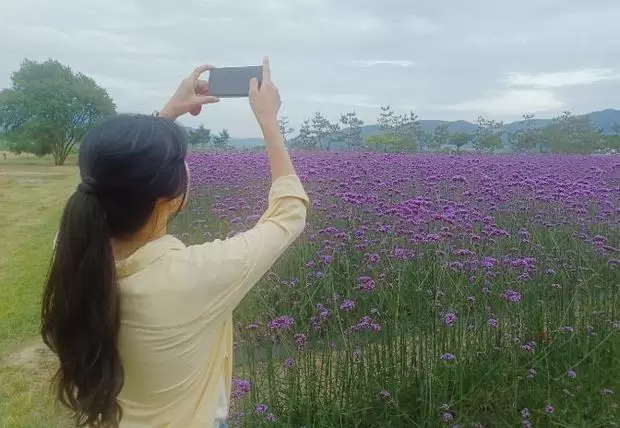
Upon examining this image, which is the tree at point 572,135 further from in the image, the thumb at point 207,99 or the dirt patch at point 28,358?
the thumb at point 207,99

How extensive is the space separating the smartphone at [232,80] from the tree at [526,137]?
1561 cm

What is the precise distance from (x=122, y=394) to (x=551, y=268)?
245 cm

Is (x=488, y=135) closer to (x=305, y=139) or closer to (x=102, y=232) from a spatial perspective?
(x=305, y=139)

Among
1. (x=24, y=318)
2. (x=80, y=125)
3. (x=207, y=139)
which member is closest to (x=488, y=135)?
(x=207, y=139)

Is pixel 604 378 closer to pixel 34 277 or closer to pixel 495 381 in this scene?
pixel 495 381

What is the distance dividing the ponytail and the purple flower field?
1.34m

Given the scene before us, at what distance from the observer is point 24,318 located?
548 cm

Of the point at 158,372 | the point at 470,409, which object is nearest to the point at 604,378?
the point at 470,409

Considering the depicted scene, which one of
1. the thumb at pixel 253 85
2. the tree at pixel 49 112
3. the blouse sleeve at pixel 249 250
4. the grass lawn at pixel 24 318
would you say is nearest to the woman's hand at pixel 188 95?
the thumb at pixel 253 85

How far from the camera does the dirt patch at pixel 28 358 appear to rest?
4.47 meters

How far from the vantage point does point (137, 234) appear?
1.18m

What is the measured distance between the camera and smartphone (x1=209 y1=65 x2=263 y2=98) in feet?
4.33

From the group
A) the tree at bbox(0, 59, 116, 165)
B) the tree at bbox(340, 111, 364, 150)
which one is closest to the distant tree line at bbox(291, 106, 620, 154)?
the tree at bbox(340, 111, 364, 150)

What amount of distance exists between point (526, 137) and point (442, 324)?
15.2 meters
